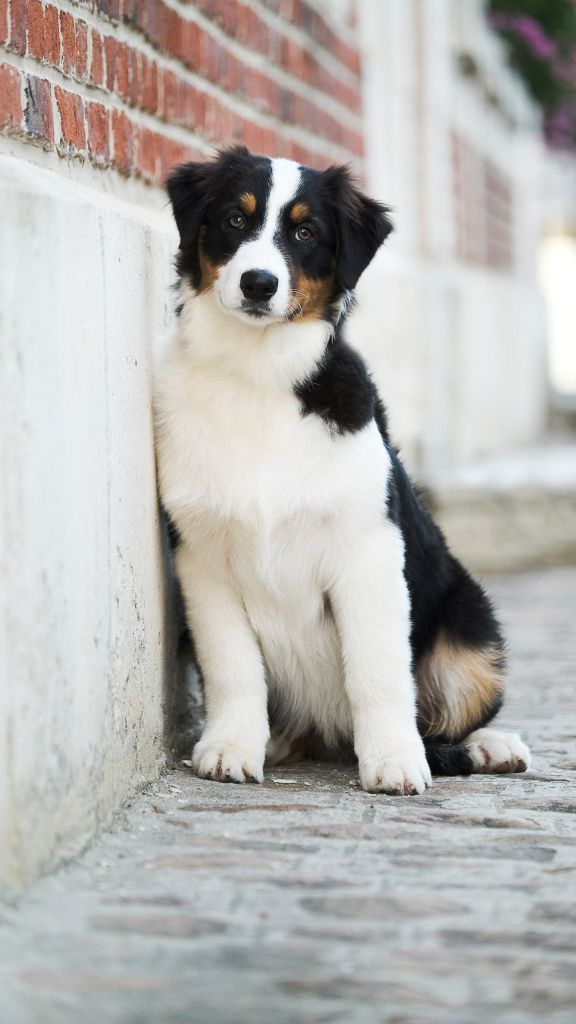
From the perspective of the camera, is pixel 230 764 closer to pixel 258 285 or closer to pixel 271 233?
pixel 258 285

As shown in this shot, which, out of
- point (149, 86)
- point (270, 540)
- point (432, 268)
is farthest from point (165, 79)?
point (432, 268)

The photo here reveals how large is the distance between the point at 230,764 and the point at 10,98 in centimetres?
144

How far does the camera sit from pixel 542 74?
1266 centimetres

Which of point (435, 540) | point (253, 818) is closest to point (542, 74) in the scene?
point (435, 540)

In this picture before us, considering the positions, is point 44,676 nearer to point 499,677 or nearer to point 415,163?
point 499,677

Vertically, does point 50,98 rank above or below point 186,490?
above

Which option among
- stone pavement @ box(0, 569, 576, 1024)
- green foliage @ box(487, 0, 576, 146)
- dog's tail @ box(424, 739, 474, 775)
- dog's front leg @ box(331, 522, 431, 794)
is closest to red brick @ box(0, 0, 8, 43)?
dog's front leg @ box(331, 522, 431, 794)

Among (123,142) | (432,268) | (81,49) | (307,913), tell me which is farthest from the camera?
(432,268)

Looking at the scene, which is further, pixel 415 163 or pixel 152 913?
pixel 415 163

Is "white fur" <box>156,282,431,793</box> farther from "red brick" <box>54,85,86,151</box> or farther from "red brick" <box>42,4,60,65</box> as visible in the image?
"red brick" <box>42,4,60,65</box>

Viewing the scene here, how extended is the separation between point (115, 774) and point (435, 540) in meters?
1.12

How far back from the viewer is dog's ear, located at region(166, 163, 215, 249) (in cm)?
323

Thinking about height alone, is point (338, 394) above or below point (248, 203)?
below

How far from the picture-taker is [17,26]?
2.82 meters
